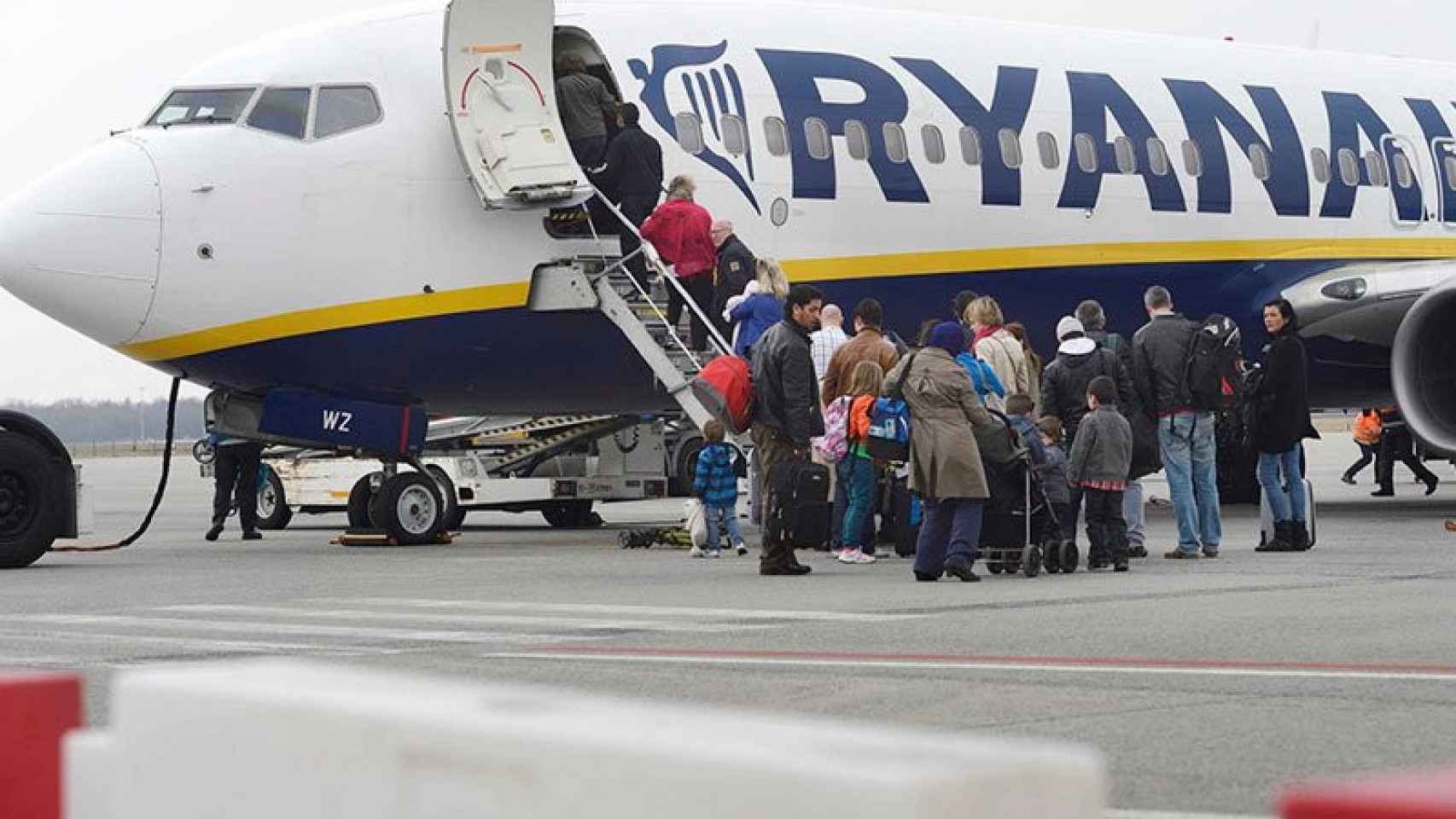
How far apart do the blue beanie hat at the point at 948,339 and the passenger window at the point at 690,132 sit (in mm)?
4903

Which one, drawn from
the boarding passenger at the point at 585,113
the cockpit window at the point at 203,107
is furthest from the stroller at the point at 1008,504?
the cockpit window at the point at 203,107

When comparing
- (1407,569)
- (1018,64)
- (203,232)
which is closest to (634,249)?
(203,232)

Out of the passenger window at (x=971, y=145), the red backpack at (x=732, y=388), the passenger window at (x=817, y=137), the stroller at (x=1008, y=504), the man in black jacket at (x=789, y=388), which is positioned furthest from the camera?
the passenger window at (x=971, y=145)

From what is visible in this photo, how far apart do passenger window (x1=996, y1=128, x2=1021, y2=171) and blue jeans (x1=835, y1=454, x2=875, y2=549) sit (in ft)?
17.1

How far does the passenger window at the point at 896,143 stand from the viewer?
61.0 ft

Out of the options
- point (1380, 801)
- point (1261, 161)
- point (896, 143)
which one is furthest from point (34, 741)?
point (1261, 161)

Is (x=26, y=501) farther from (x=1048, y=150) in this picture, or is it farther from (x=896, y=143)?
(x=1048, y=150)

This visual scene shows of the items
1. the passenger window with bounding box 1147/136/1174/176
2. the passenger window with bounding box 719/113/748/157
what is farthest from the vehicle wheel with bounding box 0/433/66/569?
the passenger window with bounding box 1147/136/1174/176

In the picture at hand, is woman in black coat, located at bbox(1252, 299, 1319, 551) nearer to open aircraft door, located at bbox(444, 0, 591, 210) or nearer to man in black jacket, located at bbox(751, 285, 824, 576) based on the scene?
man in black jacket, located at bbox(751, 285, 824, 576)

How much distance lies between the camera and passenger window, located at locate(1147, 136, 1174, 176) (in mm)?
20172

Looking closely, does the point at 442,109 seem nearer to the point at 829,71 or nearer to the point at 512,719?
the point at 829,71

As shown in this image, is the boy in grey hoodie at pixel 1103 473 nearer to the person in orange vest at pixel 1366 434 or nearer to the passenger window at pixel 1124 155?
the passenger window at pixel 1124 155

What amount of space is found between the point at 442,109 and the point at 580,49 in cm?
121

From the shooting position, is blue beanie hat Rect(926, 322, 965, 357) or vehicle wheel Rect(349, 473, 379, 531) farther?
vehicle wheel Rect(349, 473, 379, 531)
